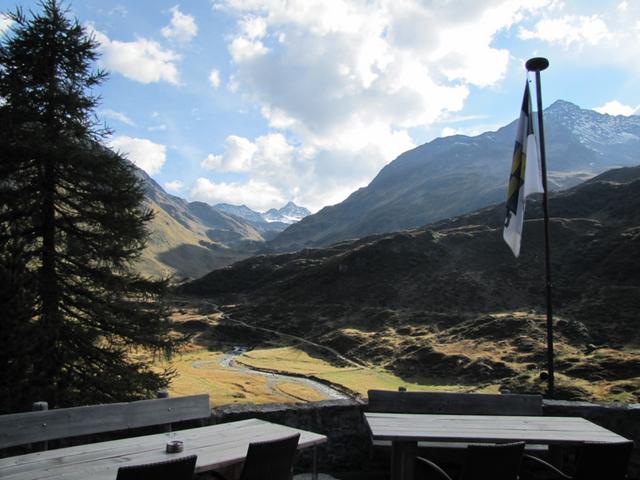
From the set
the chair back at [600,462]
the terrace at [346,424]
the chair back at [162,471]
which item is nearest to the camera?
the chair back at [162,471]

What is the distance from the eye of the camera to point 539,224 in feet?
277

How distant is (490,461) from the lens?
4.23m

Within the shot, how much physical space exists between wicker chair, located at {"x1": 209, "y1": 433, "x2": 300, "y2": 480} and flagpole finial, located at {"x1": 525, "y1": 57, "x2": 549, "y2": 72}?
32.7ft

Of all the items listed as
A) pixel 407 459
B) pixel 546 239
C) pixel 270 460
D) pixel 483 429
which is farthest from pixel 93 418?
pixel 546 239

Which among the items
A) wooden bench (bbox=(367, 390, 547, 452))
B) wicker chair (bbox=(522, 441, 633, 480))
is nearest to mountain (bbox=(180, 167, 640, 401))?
wooden bench (bbox=(367, 390, 547, 452))

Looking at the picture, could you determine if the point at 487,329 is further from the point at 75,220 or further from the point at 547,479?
the point at 547,479

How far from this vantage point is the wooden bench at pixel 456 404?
6.72 m

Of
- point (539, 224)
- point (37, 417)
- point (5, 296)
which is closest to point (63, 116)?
point (5, 296)

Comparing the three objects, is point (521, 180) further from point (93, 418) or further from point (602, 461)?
point (93, 418)

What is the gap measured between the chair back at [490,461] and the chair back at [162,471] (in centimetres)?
217

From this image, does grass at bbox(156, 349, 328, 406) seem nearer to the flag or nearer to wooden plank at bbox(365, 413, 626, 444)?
the flag

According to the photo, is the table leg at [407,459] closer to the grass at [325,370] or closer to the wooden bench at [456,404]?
the wooden bench at [456,404]

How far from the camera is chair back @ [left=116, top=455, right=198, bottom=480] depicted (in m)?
3.37

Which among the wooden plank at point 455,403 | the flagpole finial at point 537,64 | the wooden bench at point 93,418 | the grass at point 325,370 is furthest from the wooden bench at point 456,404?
the grass at point 325,370
